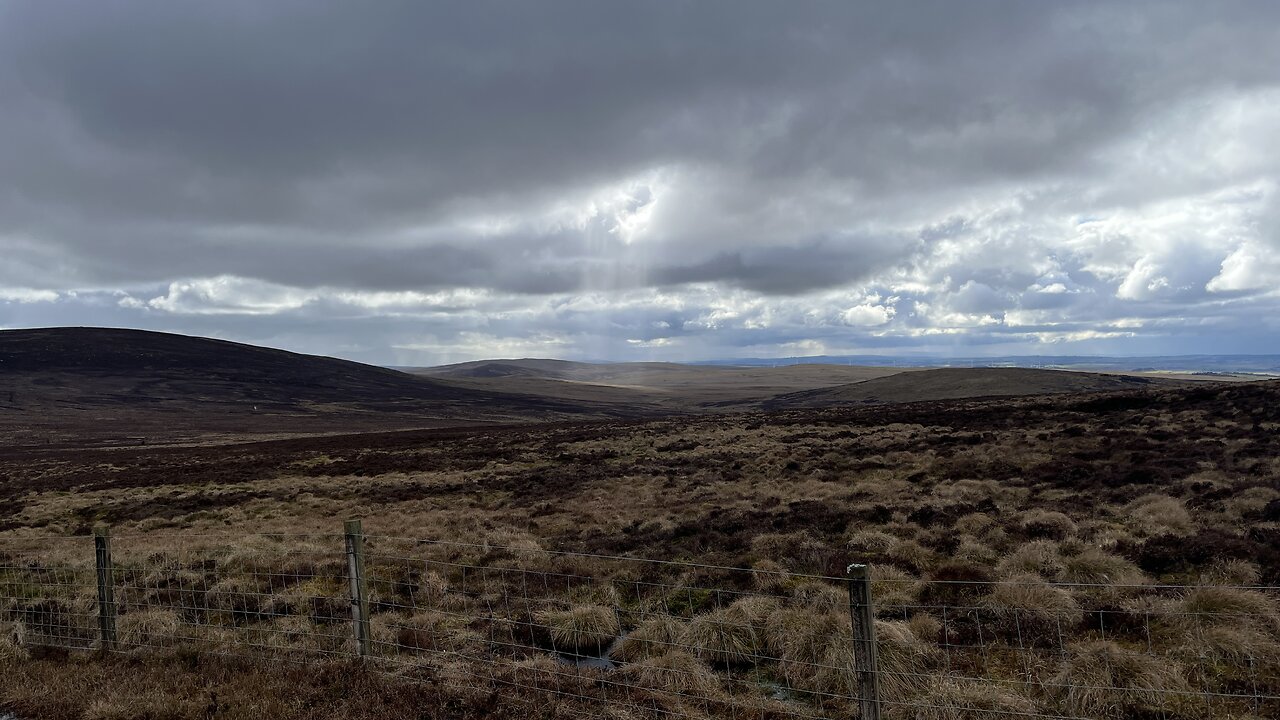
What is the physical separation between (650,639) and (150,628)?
7173mm

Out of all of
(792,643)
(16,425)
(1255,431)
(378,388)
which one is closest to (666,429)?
(1255,431)

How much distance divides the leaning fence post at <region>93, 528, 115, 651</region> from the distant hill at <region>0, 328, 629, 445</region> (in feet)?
267

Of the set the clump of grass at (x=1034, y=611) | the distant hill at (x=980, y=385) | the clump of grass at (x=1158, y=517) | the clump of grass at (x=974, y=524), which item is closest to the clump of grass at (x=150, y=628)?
the clump of grass at (x=1034, y=611)

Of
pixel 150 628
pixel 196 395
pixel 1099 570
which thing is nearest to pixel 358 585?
pixel 150 628

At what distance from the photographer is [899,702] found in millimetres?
6184

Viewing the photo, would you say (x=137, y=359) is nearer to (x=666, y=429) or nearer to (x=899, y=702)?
(x=666, y=429)

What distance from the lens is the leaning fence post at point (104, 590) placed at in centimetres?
820

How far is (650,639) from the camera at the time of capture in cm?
862

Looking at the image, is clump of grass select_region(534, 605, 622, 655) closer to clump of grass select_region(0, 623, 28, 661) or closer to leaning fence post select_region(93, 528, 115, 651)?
leaning fence post select_region(93, 528, 115, 651)

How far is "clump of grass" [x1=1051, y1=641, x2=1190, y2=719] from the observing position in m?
6.14

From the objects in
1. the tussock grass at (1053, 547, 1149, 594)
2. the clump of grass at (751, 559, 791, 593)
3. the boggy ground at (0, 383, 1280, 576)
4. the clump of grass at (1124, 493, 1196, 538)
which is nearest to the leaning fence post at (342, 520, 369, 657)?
the clump of grass at (751, 559, 791, 593)

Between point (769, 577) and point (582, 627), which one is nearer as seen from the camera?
point (582, 627)

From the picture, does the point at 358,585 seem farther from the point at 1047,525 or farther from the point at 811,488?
the point at 811,488

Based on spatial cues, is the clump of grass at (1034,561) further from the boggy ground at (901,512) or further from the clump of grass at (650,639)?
the clump of grass at (650,639)
